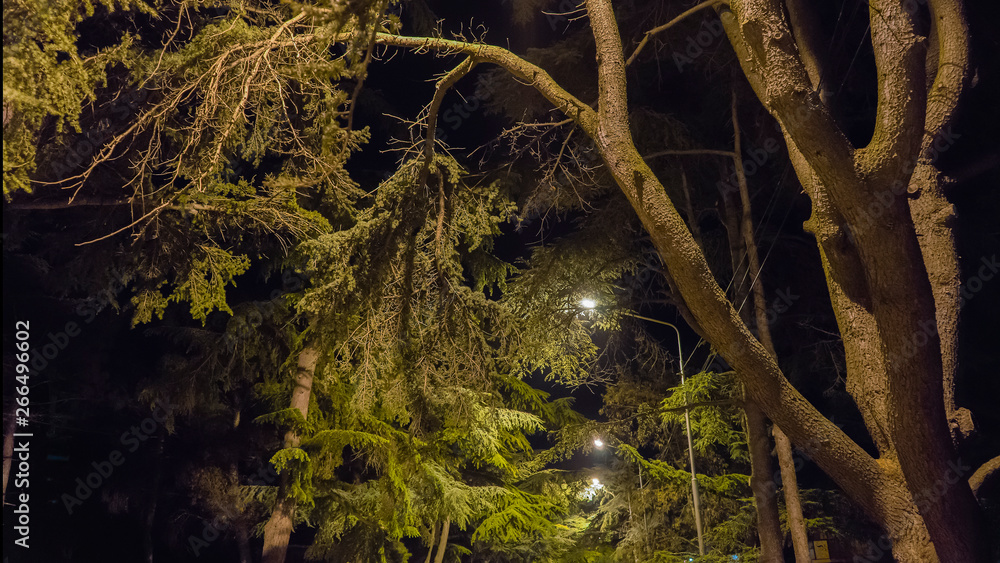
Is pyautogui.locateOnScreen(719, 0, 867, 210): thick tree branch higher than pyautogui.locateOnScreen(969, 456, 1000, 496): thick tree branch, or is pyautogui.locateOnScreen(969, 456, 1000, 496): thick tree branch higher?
pyautogui.locateOnScreen(719, 0, 867, 210): thick tree branch

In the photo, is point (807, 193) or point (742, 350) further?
point (807, 193)

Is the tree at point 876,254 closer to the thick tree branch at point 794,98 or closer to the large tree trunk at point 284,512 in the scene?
the thick tree branch at point 794,98

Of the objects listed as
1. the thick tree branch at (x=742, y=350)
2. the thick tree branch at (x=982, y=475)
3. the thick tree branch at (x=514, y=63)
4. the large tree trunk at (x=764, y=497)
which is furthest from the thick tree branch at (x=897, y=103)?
the large tree trunk at (x=764, y=497)

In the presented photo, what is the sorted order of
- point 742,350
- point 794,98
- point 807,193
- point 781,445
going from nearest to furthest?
point 794,98 < point 742,350 < point 807,193 < point 781,445

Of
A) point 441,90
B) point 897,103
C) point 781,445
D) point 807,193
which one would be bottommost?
point 781,445

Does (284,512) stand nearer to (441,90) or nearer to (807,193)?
(441,90)

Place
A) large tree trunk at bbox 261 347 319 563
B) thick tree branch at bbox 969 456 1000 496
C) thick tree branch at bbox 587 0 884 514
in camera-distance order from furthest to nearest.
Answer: large tree trunk at bbox 261 347 319 563 < thick tree branch at bbox 969 456 1000 496 < thick tree branch at bbox 587 0 884 514

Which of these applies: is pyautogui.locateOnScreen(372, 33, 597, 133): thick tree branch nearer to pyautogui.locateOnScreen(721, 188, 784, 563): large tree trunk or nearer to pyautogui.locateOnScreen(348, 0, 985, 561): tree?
pyautogui.locateOnScreen(348, 0, 985, 561): tree

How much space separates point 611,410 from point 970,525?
14775 mm

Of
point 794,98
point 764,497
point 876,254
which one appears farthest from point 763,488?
point 794,98

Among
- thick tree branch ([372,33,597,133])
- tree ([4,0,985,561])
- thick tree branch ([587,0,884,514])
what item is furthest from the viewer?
thick tree branch ([372,33,597,133])

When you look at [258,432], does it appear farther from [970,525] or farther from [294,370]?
[970,525]

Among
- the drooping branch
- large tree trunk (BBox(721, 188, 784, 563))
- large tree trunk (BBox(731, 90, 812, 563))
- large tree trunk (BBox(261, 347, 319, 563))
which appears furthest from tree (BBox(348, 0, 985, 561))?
large tree trunk (BBox(261, 347, 319, 563))

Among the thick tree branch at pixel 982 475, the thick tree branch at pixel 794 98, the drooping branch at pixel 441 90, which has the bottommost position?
the thick tree branch at pixel 982 475
